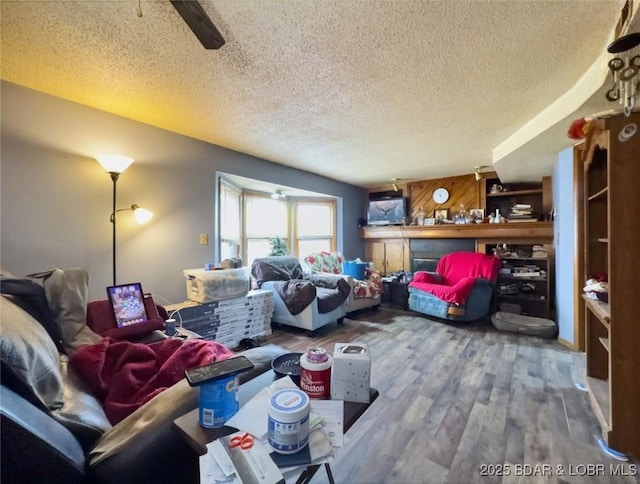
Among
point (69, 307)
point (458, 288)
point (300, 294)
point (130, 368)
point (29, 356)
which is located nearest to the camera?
point (29, 356)

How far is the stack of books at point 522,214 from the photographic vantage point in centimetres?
397

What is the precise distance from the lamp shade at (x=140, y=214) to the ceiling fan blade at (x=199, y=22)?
1.55 m

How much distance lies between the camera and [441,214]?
15.9 feet

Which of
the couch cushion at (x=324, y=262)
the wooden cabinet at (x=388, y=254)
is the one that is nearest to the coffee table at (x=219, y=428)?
the couch cushion at (x=324, y=262)

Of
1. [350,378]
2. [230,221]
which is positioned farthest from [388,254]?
[350,378]

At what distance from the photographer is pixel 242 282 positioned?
2.77 m

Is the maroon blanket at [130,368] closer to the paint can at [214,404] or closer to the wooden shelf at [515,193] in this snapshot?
the paint can at [214,404]

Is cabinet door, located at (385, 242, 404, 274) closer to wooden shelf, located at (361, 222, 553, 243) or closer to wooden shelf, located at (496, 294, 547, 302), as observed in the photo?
wooden shelf, located at (361, 222, 553, 243)

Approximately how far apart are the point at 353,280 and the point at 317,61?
2.95 metres

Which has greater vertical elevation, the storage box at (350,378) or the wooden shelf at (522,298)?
the storage box at (350,378)

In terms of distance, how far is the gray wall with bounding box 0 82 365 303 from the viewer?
186 centimetres

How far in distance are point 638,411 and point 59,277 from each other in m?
3.15

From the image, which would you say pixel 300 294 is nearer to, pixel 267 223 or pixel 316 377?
pixel 267 223

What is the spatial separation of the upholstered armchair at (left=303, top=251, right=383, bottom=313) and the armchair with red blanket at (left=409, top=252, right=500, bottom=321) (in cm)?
53
